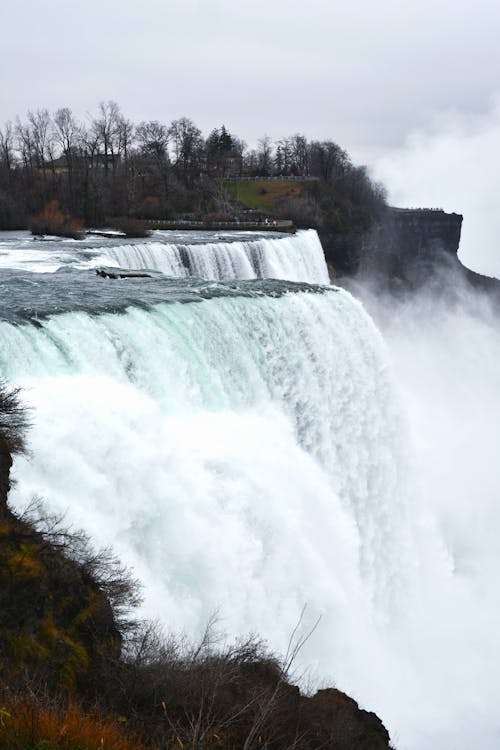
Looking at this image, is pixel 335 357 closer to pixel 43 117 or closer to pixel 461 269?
pixel 461 269

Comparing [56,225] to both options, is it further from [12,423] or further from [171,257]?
[12,423]

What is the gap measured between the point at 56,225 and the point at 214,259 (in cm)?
1357

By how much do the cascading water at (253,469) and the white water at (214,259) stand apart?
6.09 m

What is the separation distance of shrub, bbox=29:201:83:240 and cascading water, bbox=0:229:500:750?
1664 cm

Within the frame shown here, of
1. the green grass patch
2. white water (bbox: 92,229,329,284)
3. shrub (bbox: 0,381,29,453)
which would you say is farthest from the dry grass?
the green grass patch

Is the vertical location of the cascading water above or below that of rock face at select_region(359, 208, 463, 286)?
below

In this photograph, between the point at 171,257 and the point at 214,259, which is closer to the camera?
the point at 171,257

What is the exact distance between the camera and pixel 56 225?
3559 centimetres

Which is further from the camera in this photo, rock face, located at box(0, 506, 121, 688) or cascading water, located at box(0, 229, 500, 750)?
cascading water, located at box(0, 229, 500, 750)

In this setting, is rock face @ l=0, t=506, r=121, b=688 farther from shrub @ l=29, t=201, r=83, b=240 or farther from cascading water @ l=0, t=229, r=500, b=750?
shrub @ l=29, t=201, r=83, b=240

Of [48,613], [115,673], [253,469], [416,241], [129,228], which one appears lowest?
[115,673]

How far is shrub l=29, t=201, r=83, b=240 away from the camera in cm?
3438

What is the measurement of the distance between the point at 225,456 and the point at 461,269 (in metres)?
48.8

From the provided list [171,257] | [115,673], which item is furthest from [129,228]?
[115,673]
